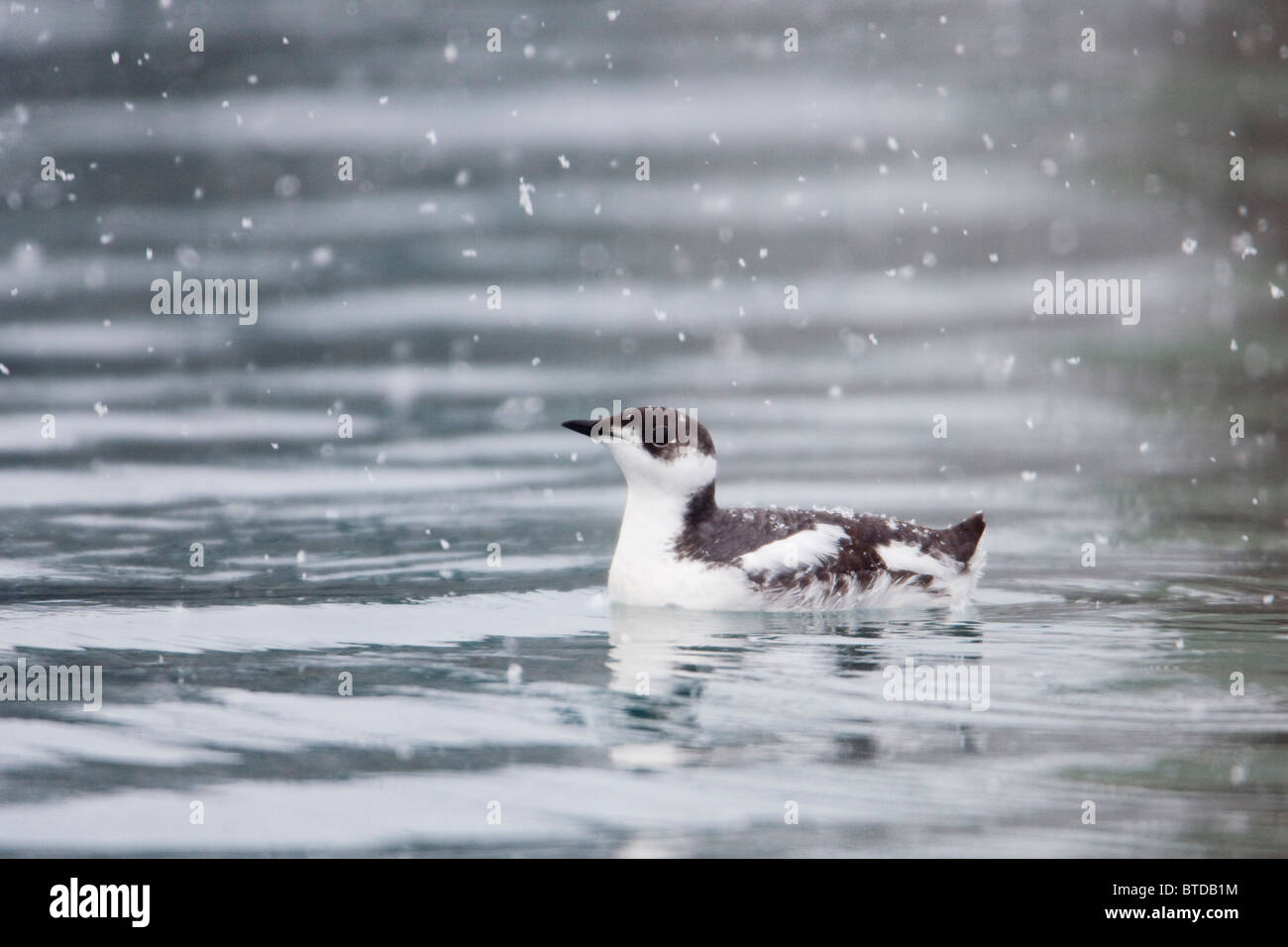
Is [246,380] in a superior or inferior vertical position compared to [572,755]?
superior

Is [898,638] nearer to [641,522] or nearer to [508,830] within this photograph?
[641,522]

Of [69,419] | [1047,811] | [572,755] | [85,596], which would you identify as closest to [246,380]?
[69,419]

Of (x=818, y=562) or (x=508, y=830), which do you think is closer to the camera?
(x=508, y=830)

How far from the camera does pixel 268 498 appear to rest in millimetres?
11336

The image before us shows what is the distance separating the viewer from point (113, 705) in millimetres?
7117

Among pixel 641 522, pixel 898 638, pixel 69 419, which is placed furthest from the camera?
pixel 69 419

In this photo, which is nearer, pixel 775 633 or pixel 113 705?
pixel 113 705

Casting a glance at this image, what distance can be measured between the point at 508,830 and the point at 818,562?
309cm

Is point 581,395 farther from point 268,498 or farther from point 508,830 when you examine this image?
point 508,830

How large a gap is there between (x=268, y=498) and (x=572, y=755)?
212 inches
